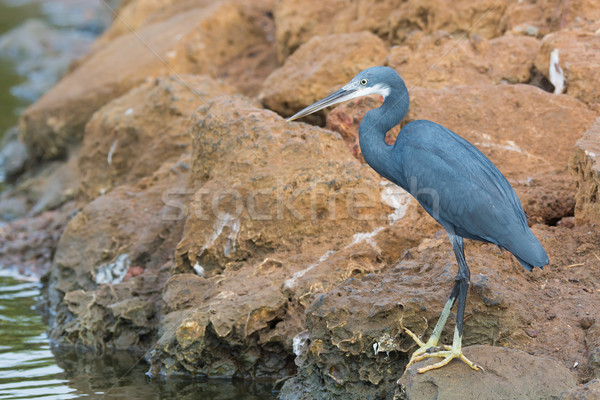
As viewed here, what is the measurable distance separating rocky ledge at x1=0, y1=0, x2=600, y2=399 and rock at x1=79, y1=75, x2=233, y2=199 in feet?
0.09

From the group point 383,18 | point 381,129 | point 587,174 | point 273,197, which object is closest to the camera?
point 381,129

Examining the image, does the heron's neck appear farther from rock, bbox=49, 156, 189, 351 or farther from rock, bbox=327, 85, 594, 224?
rock, bbox=49, 156, 189, 351

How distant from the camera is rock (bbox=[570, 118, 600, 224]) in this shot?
576 centimetres

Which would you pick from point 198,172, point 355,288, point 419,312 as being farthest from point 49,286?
point 419,312

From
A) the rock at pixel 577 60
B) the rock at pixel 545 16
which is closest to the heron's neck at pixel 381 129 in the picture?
the rock at pixel 577 60

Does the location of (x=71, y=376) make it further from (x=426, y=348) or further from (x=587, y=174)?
(x=587, y=174)

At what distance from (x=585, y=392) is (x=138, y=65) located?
898 centimetres

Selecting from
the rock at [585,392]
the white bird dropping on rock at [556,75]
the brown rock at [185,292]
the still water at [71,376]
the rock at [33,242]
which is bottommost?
the rock at [33,242]

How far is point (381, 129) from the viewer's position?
541 centimetres

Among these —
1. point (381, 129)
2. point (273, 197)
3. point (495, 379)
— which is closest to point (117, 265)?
point (273, 197)

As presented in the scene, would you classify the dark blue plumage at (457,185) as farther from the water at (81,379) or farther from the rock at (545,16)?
the rock at (545,16)

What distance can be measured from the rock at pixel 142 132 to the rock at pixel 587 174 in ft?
14.8

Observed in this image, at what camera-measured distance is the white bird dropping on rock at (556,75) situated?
25.6ft

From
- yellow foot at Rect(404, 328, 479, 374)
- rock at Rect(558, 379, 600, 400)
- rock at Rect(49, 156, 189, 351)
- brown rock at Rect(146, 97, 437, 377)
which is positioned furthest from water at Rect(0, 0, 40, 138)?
rock at Rect(558, 379, 600, 400)
